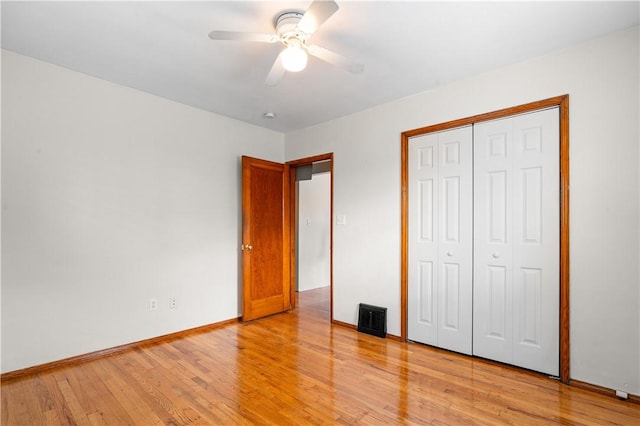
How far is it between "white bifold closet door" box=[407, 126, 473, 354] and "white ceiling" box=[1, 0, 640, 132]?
2.19 feet

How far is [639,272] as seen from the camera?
2143 millimetres

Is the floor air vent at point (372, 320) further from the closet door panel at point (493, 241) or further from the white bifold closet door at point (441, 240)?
the closet door panel at point (493, 241)

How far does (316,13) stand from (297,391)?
2.35 metres

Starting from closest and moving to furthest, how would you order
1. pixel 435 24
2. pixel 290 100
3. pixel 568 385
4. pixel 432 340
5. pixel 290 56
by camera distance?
pixel 290 56, pixel 435 24, pixel 568 385, pixel 432 340, pixel 290 100

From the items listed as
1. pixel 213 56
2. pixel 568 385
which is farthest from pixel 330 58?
pixel 568 385

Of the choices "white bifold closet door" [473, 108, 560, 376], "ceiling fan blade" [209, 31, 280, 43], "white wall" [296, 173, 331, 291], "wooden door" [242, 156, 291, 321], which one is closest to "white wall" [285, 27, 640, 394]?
"white bifold closet door" [473, 108, 560, 376]

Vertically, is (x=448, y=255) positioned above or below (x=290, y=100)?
below

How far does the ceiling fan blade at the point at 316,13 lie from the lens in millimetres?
1565

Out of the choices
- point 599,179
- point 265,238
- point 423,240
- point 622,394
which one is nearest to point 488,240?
point 423,240

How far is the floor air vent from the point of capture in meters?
3.40

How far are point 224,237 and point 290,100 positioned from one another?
1771mm

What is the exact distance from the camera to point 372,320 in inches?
137

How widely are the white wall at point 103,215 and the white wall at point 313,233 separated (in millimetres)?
1944

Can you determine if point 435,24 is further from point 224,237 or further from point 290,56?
point 224,237
